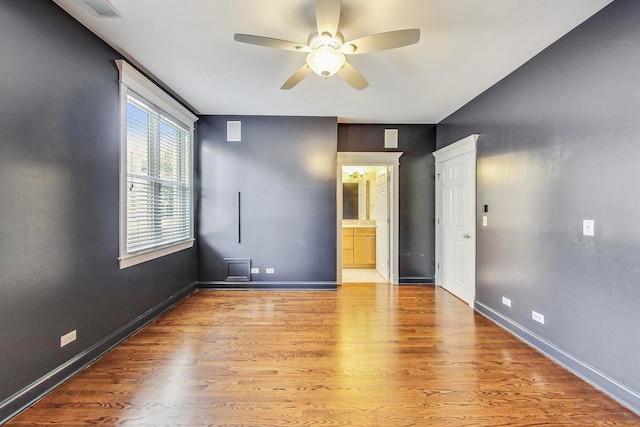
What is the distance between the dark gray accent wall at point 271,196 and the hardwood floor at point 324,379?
3.94 ft

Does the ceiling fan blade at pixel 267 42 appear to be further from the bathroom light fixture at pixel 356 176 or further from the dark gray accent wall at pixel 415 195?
the bathroom light fixture at pixel 356 176

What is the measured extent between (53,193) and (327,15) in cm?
227

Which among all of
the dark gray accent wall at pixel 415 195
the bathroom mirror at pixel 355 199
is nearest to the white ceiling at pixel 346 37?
the dark gray accent wall at pixel 415 195

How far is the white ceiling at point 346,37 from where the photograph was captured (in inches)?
77.5

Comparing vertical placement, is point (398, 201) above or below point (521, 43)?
below

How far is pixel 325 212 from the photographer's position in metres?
4.43

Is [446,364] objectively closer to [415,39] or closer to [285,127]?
[415,39]

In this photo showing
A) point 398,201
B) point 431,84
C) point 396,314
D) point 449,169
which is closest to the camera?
point 431,84

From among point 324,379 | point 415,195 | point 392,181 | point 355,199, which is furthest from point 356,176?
point 324,379

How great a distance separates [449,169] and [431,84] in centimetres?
156

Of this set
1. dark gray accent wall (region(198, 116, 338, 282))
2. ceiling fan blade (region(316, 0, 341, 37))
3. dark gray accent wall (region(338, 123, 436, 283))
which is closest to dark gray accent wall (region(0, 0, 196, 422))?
dark gray accent wall (region(198, 116, 338, 282))

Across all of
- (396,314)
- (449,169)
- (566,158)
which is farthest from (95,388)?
(449,169)

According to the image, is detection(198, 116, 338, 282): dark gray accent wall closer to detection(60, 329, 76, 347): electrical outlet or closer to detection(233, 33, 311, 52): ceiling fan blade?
detection(60, 329, 76, 347): electrical outlet

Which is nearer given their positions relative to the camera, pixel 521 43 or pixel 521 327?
pixel 521 43
